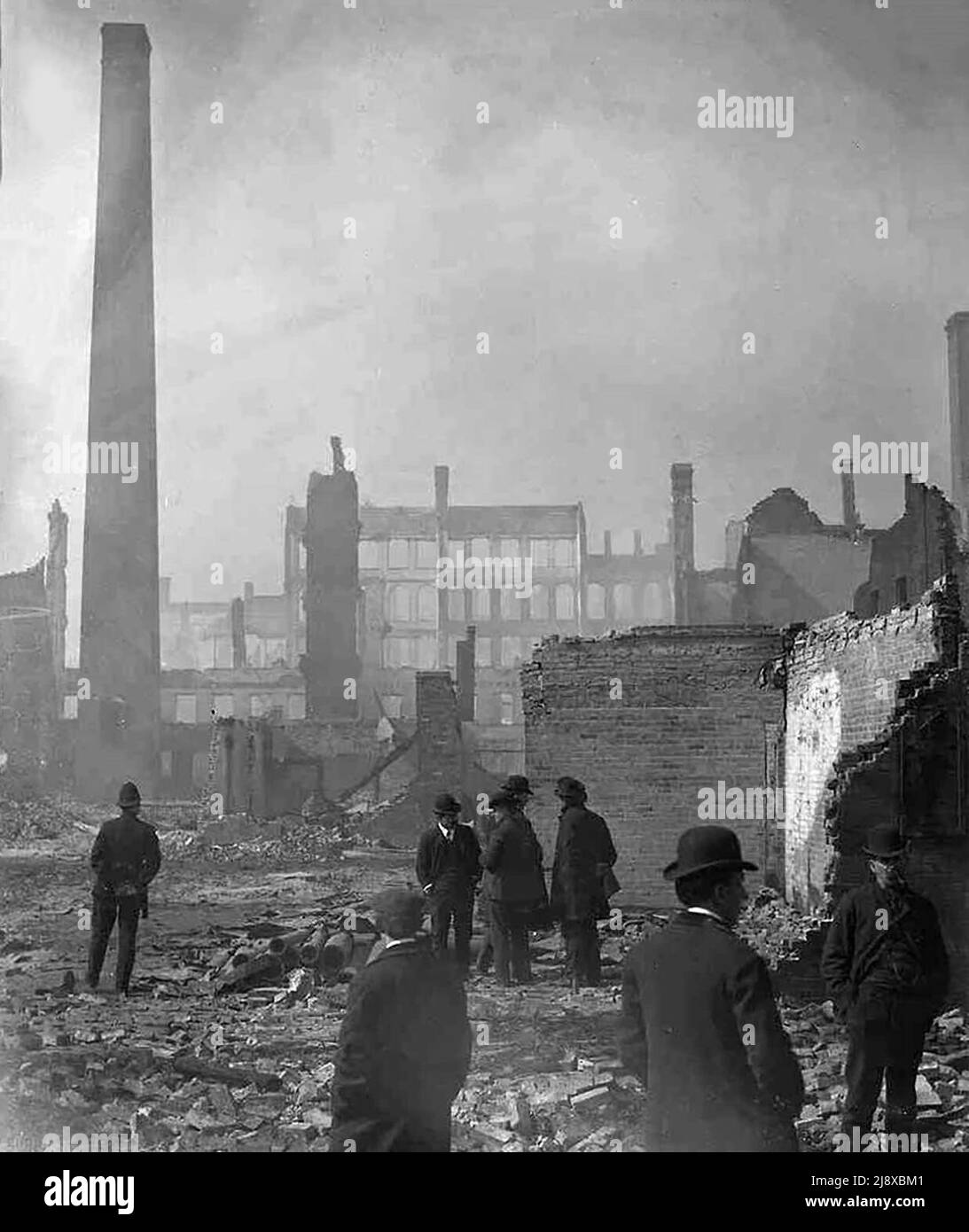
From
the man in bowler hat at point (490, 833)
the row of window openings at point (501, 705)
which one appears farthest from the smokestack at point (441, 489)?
the man in bowler hat at point (490, 833)

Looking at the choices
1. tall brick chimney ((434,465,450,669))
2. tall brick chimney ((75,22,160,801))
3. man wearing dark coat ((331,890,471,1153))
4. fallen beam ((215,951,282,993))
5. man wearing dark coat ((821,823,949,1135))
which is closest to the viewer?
man wearing dark coat ((331,890,471,1153))

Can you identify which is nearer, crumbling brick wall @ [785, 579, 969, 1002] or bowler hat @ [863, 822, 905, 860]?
bowler hat @ [863, 822, 905, 860]

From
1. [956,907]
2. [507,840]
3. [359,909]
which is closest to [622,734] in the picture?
[359,909]

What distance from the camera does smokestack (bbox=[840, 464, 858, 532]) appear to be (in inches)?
1369

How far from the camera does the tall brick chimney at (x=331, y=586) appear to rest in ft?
115

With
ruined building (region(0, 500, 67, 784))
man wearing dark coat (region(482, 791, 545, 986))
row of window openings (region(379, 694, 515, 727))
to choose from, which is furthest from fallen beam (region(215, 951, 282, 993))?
row of window openings (region(379, 694, 515, 727))

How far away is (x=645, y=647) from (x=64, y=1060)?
857 cm

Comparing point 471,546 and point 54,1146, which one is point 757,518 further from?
point 54,1146

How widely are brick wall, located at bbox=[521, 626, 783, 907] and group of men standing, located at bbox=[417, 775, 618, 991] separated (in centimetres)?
470

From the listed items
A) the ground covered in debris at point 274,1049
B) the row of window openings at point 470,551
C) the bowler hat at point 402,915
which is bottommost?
the ground covered in debris at point 274,1049

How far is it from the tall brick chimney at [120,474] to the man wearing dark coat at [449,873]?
23764mm

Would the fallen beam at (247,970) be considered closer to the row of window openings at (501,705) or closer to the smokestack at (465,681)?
the smokestack at (465,681)

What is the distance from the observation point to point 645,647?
1491 cm

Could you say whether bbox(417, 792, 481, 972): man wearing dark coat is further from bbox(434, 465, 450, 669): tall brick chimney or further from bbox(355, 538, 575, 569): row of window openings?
bbox(355, 538, 575, 569): row of window openings
